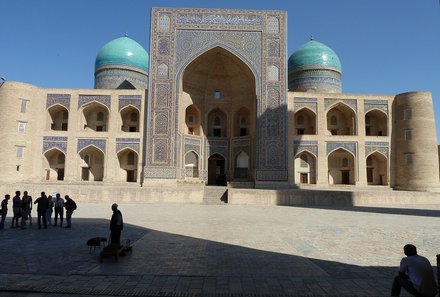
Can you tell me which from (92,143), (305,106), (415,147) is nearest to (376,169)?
(415,147)

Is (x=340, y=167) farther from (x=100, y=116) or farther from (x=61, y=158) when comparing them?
(x=61, y=158)

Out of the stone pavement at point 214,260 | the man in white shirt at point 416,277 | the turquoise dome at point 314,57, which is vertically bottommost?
the stone pavement at point 214,260

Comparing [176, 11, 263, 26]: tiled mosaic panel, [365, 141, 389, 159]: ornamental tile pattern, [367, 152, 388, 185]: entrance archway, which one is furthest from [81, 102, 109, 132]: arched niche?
[367, 152, 388, 185]: entrance archway

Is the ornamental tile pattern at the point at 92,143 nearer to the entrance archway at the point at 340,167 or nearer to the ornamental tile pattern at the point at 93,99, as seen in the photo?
the ornamental tile pattern at the point at 93,99

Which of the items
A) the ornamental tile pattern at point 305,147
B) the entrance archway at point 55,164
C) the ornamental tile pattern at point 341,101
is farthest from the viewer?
the ornamental tile pattern at point 341,101

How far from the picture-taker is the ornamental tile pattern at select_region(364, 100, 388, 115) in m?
24.8

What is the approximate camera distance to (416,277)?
10.4ft

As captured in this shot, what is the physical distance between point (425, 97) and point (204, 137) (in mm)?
16215

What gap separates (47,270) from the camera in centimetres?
471

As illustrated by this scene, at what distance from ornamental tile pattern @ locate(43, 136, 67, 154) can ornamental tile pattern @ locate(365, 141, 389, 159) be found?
21.9 m

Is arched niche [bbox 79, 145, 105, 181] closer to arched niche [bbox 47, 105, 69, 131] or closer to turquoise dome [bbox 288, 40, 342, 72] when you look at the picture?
arched niche [bbox 47, 105, 69, 131]

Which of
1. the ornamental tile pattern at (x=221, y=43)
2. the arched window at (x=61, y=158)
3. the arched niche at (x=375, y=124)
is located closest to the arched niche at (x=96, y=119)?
the arched window at (x=61, y=158)

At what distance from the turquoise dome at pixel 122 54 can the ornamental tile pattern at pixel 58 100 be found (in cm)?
702

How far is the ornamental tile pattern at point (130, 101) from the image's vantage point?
23.7 m
